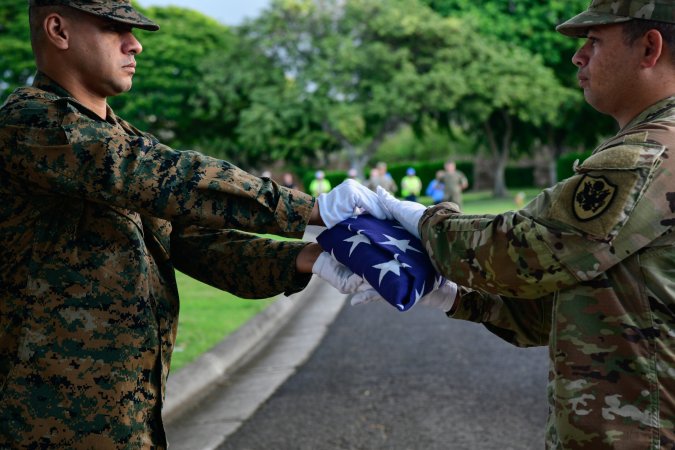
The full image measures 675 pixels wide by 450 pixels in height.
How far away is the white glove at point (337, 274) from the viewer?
2654 millimetres

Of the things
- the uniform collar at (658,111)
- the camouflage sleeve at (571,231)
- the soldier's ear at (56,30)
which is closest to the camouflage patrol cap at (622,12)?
the uniform collar at (658,111)

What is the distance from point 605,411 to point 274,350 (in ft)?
19.3

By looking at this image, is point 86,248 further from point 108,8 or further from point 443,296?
point 443,296

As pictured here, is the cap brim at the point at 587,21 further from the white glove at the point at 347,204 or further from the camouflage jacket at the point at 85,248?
the camouflage jacket at the point at 85,248

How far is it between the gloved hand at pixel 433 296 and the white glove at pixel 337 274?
0.02m

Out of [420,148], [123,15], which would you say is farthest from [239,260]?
[420,148]

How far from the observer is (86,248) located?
8.07 feet

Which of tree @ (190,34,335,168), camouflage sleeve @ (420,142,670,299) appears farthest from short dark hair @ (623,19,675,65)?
tree @ (190,34,335,168)

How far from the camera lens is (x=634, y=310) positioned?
2.15 meters

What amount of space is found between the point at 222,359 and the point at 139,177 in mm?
4940

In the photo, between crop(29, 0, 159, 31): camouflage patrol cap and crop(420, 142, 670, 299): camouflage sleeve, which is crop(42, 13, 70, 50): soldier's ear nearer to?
crop(29, 0, 159, 31): camouflage patrol cap

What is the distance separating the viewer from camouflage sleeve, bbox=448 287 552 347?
8.97 ft

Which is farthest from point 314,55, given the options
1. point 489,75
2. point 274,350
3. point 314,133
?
point 274,350

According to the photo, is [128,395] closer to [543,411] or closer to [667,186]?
[667,186]
